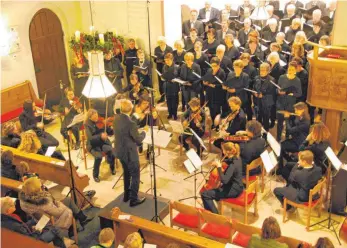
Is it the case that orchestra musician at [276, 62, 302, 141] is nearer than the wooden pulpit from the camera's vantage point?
No

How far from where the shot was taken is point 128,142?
6.36 meters

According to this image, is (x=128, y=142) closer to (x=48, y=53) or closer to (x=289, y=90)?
(x=289, y=90)

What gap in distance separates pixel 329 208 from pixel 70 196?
381 centimetres

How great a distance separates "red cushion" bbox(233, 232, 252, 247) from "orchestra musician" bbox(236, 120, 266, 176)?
4.70 ft

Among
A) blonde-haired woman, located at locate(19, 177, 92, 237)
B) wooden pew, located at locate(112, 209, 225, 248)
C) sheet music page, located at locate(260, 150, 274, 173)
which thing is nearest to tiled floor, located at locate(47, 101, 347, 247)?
sheet music page, located at locate(260, 150, 274, 173)

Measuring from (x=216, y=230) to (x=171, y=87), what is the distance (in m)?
4.52

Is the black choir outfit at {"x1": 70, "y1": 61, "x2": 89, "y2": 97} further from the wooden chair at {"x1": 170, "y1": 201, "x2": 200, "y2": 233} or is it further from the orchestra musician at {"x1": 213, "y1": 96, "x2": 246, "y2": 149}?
the wooden chair at {"x1": 170, "y1": 201, "x2": 200, "y2": 233}

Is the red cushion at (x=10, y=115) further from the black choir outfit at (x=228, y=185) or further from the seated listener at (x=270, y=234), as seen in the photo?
the seated listener at (x=270, y=234)

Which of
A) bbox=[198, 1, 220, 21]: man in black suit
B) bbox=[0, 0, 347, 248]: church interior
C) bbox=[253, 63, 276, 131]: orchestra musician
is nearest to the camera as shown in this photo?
bbox=[0, 0, 347, 248]: church interior

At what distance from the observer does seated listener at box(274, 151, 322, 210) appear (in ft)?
19.9

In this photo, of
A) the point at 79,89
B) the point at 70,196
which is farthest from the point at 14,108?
the point at 70,196

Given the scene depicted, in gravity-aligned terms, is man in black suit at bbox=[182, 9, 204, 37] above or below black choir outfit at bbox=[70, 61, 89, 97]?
above

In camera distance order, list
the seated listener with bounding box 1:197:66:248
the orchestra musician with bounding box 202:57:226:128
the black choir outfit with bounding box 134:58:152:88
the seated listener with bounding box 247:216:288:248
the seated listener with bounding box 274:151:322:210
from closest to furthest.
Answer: the seated listener with bounding box 247:216:288:248 < the seated listener with bounding box 1:197:66:248 < the seated listener with bounding box 274:151:322:210 < the orchestra musician with bounding box 202:57:226:128 < the black choir outfit with bounding box 134:58:152:88

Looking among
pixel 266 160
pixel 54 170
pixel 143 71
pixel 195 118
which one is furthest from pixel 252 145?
pixel 143 71
